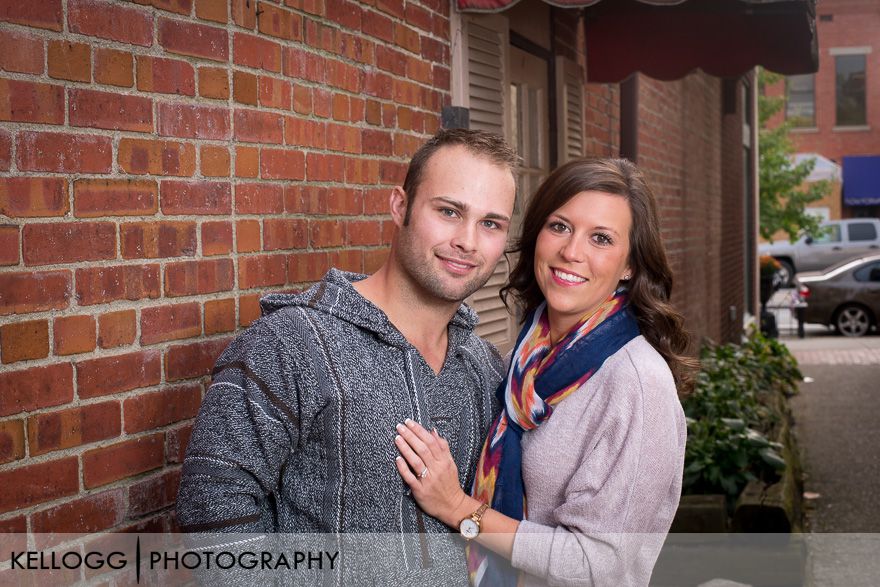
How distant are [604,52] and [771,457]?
2.53 metres

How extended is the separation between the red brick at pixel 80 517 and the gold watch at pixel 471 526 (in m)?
0.75

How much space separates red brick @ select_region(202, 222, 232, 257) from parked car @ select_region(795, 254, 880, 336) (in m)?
16.2

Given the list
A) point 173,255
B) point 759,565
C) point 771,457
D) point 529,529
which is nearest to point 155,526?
point 173,255

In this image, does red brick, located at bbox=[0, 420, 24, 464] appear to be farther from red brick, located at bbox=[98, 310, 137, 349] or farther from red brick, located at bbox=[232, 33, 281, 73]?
red brick, located at bbox=[232, 33, 281, 73]

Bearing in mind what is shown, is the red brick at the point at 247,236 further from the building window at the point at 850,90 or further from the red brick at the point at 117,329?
the building window at the point at 850,90

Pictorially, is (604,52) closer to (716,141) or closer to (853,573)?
(853,573)

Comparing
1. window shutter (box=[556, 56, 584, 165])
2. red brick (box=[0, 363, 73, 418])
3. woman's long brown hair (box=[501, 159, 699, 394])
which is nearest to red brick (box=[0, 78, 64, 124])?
red brick (box=[0, 363, 73, 418])

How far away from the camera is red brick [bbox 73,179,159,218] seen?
2.16m

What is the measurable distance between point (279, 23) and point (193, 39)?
433mm

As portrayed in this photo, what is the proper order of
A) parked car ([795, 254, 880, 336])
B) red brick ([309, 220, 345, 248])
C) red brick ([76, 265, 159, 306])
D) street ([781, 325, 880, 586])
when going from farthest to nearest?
parked car ([795, 254, 880, 336]), street ([781, 325, 880, 586]), red brick ([309, 220, 345, 248]), red brick ([76, 265, 159, 306])

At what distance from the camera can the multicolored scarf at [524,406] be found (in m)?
2.44

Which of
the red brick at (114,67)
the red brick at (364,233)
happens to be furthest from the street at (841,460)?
the red brick at (114,67)

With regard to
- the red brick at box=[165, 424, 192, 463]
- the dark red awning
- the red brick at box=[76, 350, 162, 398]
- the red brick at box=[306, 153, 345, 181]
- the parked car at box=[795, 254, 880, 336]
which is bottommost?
the parked car at box=[795, 254, 880, 336]

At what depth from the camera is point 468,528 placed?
236 centimetres
